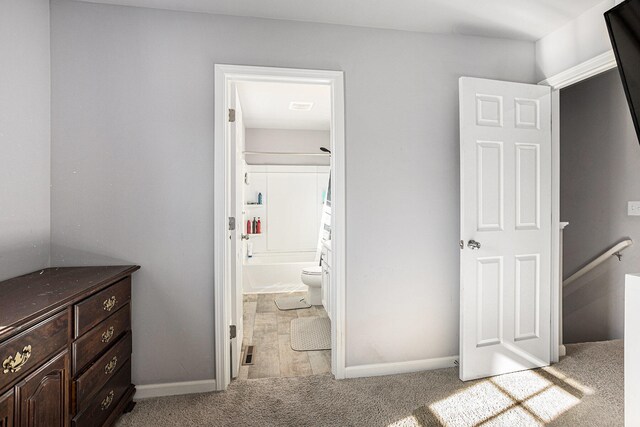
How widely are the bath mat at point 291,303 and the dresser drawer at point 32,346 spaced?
2.67 metres

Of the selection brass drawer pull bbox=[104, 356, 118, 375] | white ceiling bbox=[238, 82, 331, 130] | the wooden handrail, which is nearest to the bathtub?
white ceiling bbox=[238, 82, 331, 130]

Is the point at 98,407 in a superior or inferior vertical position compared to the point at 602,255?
inferior

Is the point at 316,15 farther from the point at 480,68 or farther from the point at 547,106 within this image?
the point at 547,106

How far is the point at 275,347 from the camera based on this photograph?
111 inches

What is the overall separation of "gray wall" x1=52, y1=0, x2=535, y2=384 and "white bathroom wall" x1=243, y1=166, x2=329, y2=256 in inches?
123

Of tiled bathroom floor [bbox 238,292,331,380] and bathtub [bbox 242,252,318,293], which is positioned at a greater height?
bathtub [bbox 242,252,318,293]

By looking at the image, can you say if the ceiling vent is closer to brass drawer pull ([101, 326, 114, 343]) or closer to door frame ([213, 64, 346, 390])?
door frame ([213, 64, 346, 390])

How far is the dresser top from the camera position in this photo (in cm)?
111

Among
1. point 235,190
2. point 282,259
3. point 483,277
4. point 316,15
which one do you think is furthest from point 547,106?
point 282,259

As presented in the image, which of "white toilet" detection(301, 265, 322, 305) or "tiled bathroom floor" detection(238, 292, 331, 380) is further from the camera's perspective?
"white toilet" detection(301, 265, 322, 305)

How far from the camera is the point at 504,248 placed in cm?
232

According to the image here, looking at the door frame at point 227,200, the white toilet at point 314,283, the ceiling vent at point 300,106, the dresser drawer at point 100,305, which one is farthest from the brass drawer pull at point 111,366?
the ceiling vent at point 300,106

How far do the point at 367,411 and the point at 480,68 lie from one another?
2449 millimetres

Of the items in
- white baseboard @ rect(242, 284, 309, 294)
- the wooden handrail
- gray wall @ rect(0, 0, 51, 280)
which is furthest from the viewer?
white baseboard @ rect(242, 284, 309, 294)
